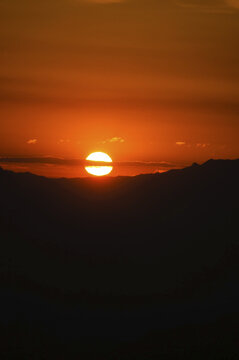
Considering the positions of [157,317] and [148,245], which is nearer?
[157,317]

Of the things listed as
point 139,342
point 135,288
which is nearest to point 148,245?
point 135,288

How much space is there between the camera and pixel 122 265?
5640 inches

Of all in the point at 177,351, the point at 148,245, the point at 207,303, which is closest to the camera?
the point at 177,351

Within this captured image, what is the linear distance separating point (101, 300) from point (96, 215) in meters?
16.5

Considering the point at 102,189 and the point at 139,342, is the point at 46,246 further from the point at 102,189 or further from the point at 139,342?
the point at 139,342

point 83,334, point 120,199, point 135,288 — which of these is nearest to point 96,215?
point 120,199

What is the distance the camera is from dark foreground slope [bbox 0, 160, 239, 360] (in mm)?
129625

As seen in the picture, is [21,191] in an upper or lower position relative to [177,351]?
upper

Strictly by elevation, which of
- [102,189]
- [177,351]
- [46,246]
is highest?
[102,189]

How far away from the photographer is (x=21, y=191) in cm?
14925

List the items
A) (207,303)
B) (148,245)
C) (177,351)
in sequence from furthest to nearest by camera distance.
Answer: (148,245), (207,303), (177,351)

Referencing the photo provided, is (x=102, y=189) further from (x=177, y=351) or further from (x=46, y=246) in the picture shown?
(x=177, y=351)

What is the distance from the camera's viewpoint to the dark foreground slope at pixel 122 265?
129625 millimetres

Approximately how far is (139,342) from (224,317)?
13169mm
